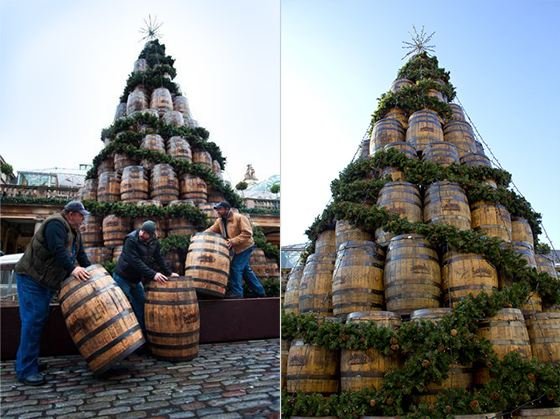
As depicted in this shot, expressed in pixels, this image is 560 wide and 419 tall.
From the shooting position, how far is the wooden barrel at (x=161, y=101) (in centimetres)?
666

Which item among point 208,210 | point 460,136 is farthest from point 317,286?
point 460,136

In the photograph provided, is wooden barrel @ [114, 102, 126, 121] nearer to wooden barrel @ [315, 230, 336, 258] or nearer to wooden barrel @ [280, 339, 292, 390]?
wooden barrel @ [315, 230, 336, 258]

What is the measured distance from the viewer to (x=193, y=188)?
564 cm

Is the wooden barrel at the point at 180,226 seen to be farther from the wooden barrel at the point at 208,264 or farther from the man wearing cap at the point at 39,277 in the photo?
the man wearing cap at the point at 39,277

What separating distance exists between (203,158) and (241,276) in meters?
1.87

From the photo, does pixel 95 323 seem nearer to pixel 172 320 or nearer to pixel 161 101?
pixel 172 320

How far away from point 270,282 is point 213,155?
197 cm

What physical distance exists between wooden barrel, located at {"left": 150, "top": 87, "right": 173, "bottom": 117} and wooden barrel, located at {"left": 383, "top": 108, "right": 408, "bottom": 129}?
2.91m

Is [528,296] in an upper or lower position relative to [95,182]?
lower

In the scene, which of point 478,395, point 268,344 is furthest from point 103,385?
point 478,395

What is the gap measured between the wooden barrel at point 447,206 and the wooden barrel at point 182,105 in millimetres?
3357

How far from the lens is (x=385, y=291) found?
14.2 feet

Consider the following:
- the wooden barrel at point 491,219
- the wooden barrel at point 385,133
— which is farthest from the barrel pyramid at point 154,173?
the wooden barrel at point 491,219

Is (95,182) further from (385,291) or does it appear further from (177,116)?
(385,291)
